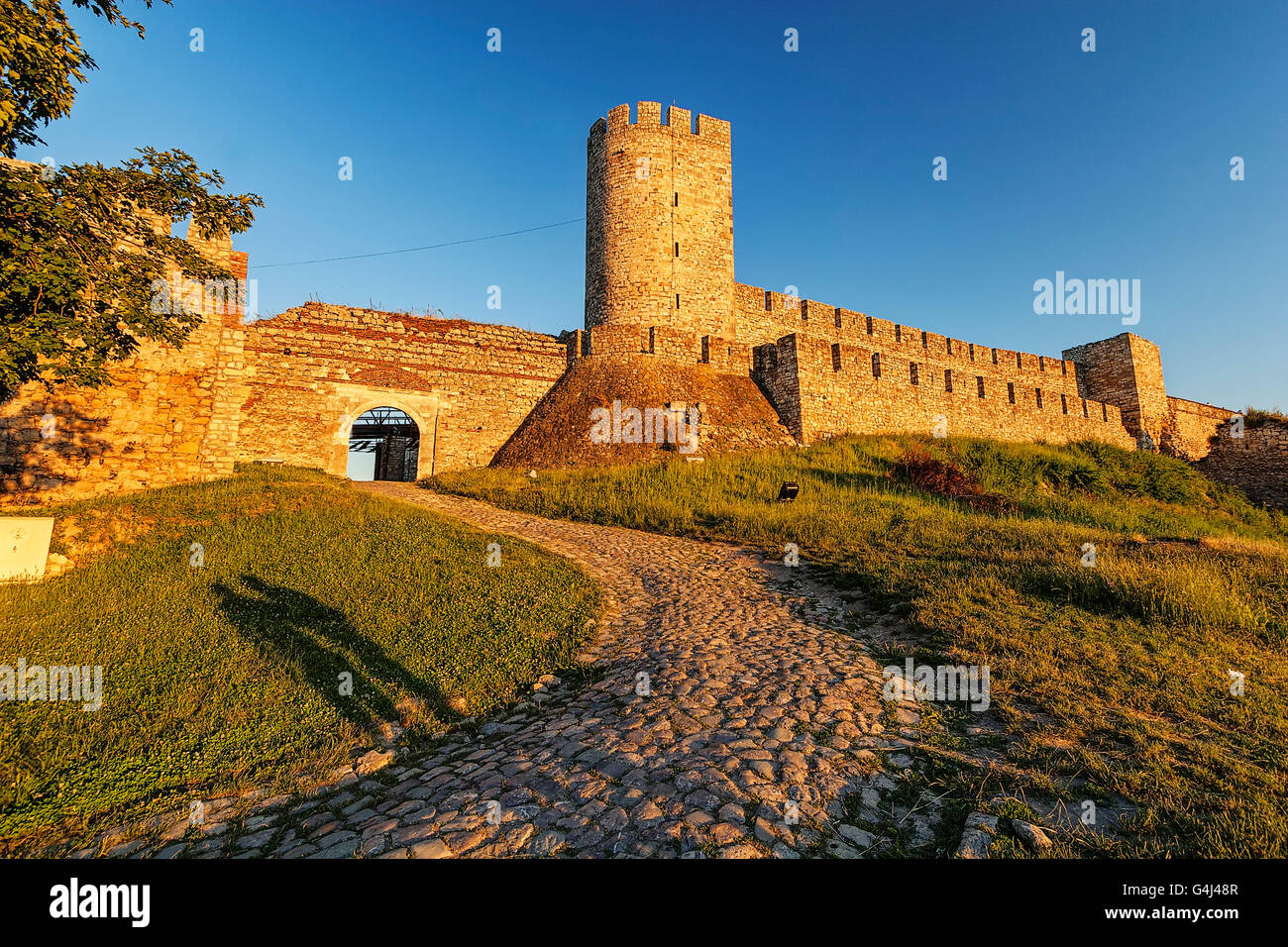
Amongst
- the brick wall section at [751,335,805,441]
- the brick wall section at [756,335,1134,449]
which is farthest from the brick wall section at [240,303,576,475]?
the brick wall section at [756,335,1134,449]

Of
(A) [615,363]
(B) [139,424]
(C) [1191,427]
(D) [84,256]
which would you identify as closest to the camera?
(D) [84,256]

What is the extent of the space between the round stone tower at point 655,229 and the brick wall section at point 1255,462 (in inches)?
1174

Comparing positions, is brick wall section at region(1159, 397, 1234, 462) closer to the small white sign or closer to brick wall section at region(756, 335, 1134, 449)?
brick wall section at region(756, 335, 1134, 449)

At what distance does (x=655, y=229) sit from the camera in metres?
23.9

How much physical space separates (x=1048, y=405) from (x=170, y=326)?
36.4 metres

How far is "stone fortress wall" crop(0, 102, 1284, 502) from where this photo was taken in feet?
38.1

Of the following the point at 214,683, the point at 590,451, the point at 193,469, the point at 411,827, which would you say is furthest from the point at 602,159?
the point at 411,827

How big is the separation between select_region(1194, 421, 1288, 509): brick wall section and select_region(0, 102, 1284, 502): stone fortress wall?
151mm

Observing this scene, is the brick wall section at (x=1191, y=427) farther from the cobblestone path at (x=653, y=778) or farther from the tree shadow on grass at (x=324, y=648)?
the tree shadow on grass at (x=324, y=648)

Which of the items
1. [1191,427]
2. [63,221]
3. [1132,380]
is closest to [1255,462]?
[1191,427]

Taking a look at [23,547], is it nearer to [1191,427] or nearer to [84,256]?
[84,256]

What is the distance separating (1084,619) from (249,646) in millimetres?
8854

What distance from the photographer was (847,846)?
272cm
